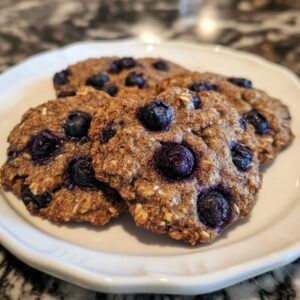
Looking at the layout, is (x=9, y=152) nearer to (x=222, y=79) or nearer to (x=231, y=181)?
(x=231, y=181)

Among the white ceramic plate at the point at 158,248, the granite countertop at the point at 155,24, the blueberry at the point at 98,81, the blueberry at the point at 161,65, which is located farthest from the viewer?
the granite countertop at the point at 155,24

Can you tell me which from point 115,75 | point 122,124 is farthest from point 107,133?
point 115,75

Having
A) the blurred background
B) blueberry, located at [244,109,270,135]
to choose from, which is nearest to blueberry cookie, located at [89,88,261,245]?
blueberry, located at [244,109,270,135]

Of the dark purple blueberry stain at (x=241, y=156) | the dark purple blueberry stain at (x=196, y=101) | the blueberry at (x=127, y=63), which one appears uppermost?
the dark purple blueberry stain at (x=196, y=101)

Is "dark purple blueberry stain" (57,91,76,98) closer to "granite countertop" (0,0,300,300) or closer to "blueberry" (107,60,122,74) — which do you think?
"blueberry" (107,60,122,74)

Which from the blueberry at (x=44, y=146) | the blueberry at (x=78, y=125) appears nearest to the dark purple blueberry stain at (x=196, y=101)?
the blueberry at (x=78, y=125)

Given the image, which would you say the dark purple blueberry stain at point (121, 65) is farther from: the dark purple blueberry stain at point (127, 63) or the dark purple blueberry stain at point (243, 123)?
the dark purple blueberry stain at point (243, 123)
